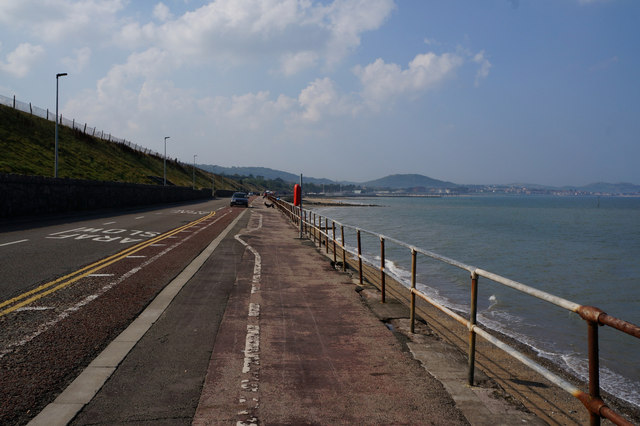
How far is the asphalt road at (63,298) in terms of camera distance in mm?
4367

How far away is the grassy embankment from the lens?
5059 cm

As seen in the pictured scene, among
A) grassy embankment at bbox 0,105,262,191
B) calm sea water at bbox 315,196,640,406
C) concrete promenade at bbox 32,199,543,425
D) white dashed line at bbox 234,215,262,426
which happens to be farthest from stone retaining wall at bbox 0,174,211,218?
white dashed line at bbox 234,215,262,426

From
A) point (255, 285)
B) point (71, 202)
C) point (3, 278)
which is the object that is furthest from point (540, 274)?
point (71, 202)

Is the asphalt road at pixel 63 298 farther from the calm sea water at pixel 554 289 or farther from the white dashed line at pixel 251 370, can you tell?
the calm sea water at pixel 554 289

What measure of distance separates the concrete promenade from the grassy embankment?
46.7 meters

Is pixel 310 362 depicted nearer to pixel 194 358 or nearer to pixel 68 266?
pixel 194 358

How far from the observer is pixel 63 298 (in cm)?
738

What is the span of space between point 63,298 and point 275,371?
4471mm

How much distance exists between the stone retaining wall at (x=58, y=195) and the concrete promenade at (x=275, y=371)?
18.3m

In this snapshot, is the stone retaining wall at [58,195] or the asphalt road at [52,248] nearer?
the asphalt road at [52,248]

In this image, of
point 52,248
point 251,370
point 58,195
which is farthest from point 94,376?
point 58,195

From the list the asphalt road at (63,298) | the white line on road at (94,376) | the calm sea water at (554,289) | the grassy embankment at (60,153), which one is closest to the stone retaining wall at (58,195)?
the asphalt road at (63,298)

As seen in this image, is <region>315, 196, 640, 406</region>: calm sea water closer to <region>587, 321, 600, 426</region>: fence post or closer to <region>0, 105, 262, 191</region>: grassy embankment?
<region>587, 321, 600, 426</region>: fence post

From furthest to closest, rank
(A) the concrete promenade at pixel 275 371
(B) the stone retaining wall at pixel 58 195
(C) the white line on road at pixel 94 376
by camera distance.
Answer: (B) the stone retaining wall at pixel 58 195, (A) the concrete promenade at pixel 275 371, (C) the white line on road at pixel 94 376
